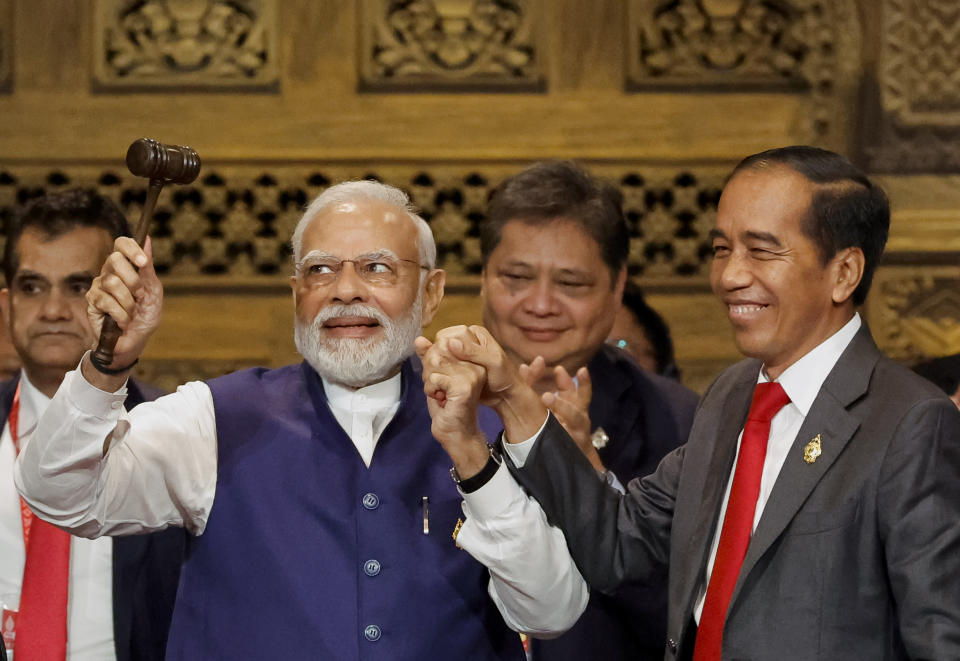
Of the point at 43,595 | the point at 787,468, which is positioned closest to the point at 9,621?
the point at 43,595

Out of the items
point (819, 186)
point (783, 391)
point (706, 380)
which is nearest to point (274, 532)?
point (783, 391)

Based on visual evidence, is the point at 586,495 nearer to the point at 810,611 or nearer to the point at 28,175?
the point at 810,611

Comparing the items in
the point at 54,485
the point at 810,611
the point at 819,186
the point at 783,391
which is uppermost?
the point at 819,186

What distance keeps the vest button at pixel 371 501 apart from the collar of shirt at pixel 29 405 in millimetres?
1111

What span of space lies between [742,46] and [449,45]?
1089mm

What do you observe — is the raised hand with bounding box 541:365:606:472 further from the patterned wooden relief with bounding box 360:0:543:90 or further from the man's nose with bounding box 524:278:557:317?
the patterned wooden relief with bounding box 360:0:543:90

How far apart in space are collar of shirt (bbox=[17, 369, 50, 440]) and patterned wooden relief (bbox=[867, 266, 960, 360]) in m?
2.91

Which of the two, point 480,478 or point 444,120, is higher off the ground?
point 444,120

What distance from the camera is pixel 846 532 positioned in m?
2.27

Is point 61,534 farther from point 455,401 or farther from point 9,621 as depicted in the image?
point 455,401

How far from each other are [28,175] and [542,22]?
194 centimetres

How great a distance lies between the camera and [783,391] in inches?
99.5

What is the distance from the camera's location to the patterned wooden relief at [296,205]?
16.0ft

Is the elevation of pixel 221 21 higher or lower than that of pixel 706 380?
higher
